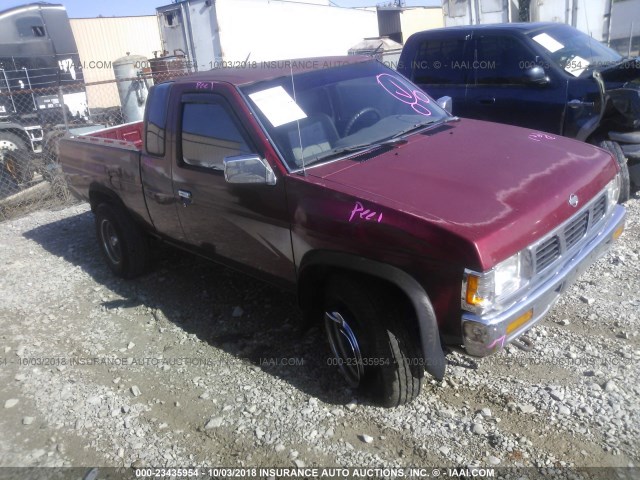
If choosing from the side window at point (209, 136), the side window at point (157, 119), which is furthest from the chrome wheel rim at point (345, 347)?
the side window at point (157, 119)

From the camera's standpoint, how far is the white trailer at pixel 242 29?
15.7 meters

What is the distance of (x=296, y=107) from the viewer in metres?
3.60

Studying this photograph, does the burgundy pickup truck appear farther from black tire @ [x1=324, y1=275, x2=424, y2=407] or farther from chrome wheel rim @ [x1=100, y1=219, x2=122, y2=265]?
chrome wheel rim @ [x1=100, y1=219, x2=122, y2=265]

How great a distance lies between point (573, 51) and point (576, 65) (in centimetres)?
28

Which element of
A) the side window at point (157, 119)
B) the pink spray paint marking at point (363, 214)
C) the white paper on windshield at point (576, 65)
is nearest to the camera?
the pink spray paint marking at point (363, 214)

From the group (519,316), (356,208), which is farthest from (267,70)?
(519,316)

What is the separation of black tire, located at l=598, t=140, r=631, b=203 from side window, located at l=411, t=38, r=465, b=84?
197cm

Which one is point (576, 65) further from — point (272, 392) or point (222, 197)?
point (272, 392)

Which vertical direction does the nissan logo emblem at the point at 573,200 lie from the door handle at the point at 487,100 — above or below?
below

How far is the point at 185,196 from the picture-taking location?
409 centimetres

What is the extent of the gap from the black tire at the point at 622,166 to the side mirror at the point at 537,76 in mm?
927

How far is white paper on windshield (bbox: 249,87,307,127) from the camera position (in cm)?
349

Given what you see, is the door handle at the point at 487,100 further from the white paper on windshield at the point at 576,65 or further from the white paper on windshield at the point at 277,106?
the white paper on windshield at the point at 277,106

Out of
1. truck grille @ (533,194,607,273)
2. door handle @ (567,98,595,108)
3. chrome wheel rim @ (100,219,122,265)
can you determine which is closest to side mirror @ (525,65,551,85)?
door handle @ (567,98,595,108)
